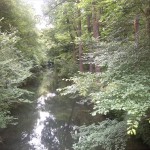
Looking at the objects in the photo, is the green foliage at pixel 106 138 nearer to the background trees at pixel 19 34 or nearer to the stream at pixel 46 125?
the stream at pixel 46 125

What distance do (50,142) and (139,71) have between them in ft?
24.4

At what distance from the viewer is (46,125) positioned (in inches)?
602

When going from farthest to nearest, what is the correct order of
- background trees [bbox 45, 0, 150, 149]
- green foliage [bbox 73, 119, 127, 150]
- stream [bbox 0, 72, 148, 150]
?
stream [bbox 0, 72, 148, 150], green foliage [bbox 73, 119, 127, 150], background trees [bbox 45, 0, 150, 149]

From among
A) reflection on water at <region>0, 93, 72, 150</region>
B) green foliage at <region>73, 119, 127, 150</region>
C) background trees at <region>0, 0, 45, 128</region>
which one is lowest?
green foliage at <region>73, 119, 127, 150</region>

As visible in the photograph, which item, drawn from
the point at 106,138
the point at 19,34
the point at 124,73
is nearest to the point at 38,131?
the point at 106,138

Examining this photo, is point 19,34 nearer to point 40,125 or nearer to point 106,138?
point 40,125

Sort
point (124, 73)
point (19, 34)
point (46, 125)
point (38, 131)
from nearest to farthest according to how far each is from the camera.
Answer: point (124, 73) < point (38, 131) < point (46, 125) < point (19, 34)

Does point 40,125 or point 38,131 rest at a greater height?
point 40,125

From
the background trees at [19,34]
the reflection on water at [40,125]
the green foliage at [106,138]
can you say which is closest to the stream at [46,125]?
the reflection on water at [40,125]

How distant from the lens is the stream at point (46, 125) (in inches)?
476

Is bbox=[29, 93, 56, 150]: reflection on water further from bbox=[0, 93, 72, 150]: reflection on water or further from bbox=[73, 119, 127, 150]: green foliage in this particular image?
bbox=[73, 119, 127, 150]: green foliage

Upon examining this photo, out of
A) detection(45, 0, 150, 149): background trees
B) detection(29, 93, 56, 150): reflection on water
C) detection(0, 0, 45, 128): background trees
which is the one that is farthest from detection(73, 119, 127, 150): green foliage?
detection(0, 0, 45, 128): background trees

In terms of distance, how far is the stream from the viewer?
39.7ft

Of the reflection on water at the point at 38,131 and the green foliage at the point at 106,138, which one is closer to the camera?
the green foliage at the point at 106,138
